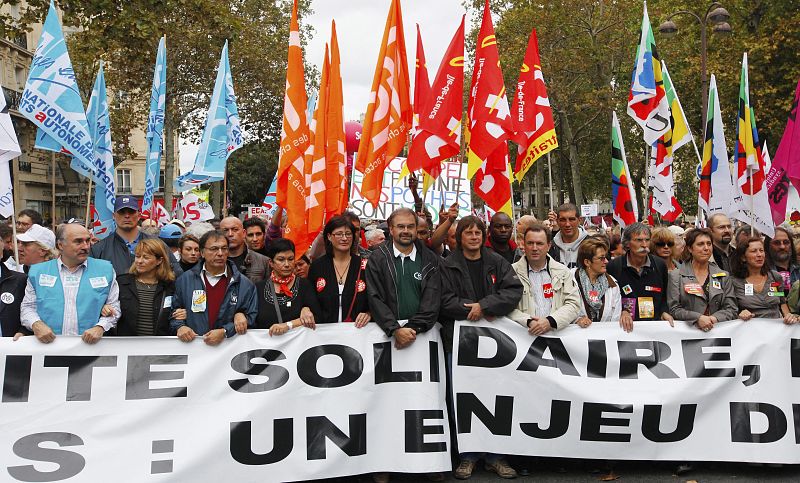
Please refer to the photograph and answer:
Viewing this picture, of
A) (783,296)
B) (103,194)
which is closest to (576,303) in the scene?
(783,296)

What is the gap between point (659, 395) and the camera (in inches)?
240

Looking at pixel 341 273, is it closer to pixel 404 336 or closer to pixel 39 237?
pixel 404 336

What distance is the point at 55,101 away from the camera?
7871 millimetres

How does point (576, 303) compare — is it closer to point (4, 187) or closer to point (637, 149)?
point (4, 187)

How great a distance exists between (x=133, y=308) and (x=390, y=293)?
5.89ft

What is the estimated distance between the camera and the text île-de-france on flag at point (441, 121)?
7418mm

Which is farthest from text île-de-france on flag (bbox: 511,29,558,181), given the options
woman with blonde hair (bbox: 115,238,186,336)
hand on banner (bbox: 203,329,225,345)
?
woman with blonde hair (bbox: 115,238,186,336)

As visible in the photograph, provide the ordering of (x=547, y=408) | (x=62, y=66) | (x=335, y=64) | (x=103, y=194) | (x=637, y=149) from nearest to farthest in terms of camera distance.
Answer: (x=547, y=408), (x=335, y=64), (x=62, y=66), (x=103, y=194), (x=637, y=149)

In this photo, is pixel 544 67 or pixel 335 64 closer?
pixel 335 64

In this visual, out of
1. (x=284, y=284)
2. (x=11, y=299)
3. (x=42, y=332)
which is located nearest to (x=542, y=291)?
(x=284, y=284)

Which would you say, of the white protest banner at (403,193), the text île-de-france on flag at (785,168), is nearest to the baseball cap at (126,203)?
the text île-de-france on flag at (785,168)

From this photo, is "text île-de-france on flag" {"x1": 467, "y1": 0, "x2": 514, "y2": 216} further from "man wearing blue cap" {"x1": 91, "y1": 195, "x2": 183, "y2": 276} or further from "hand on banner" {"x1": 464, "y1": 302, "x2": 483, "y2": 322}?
"man wearing blue cap" {"x1": 91, "y1": 195, "x2": 183, "y2": 276}

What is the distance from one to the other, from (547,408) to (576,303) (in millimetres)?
797

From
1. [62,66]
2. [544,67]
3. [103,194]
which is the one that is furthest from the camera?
[544,67]
